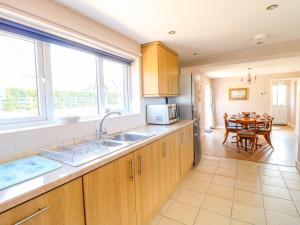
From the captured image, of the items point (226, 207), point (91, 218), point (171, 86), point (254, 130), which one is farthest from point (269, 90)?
point (91, 218)

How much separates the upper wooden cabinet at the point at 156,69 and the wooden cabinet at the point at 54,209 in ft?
6.26

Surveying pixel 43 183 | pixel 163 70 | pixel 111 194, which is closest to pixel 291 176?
pixel 163 70

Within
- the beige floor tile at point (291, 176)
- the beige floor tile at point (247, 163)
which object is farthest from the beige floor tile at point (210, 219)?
the beige floor tile at point (247, 163)

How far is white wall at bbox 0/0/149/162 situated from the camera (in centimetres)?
125

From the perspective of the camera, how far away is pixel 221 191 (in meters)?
2.38

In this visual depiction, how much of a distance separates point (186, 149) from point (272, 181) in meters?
1.40

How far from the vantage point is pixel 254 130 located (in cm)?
425

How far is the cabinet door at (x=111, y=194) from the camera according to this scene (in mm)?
1118

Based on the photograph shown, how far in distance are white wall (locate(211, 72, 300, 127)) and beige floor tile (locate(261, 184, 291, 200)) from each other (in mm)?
5384

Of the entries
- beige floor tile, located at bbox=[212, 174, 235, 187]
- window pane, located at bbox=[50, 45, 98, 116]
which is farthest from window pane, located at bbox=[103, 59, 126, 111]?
beige floor tile, located at bbox=[212, 174, 235, 187]

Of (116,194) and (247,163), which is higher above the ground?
(116,194)

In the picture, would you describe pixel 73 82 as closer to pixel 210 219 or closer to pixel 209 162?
pixel 210 219

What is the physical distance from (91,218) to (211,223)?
132 cm

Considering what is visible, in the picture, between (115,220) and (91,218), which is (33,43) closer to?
(91,218)
